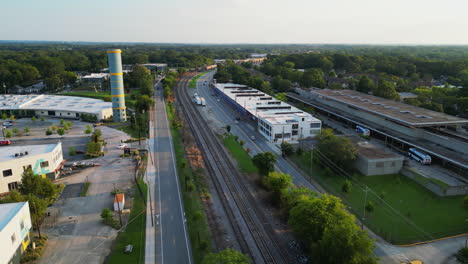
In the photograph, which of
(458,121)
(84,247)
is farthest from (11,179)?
(458,121)

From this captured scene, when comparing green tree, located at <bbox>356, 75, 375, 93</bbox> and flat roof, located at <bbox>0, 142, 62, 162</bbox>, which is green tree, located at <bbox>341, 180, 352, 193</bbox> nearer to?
flat roof, located at <bbox>0, 142, 62, 162</bbox>

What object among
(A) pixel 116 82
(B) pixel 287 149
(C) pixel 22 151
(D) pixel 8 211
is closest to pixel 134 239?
(D) pixel 8 211

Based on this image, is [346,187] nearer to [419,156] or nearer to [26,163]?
[419,156]

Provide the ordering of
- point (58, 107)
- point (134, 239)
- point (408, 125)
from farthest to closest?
point (58, 107) → point (408, 125) → point (134, 239)

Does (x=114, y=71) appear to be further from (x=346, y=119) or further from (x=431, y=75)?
(x=431, y=75)

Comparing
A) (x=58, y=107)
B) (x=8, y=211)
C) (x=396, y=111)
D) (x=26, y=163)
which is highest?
(x=396, y=111)
